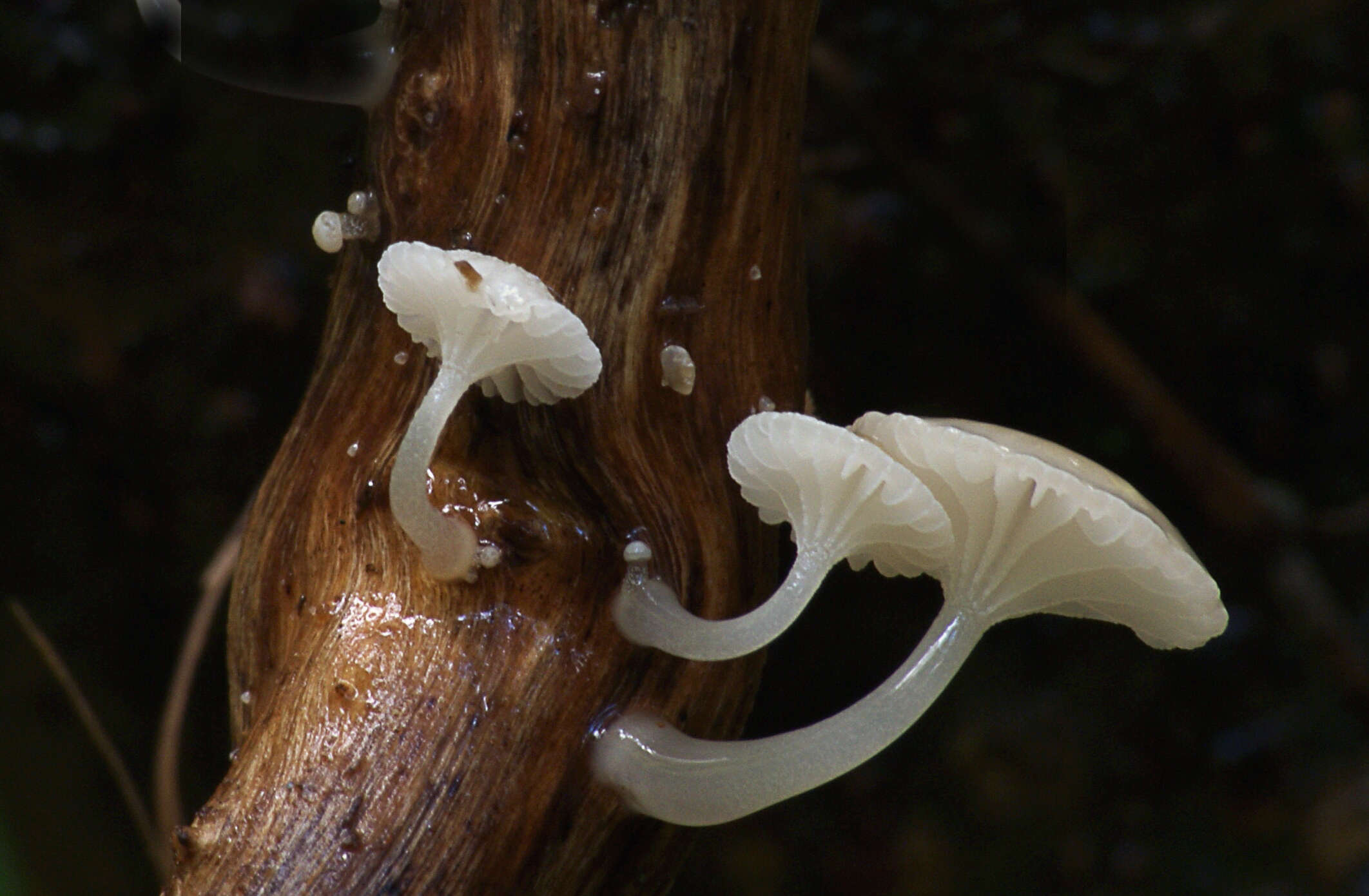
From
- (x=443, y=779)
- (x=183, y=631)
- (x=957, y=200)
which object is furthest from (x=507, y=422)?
(x=957, y=200)

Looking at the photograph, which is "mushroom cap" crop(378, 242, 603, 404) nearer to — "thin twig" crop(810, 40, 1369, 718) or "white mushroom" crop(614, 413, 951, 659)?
"white mushroom" crop(614, 413, 951, 659)

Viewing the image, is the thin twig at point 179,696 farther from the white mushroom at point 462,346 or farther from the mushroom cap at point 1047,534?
the mushroom cap at point 1047,534

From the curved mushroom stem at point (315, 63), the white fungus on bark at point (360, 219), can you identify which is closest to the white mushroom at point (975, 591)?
the white fungus on bark at point (360, 219)

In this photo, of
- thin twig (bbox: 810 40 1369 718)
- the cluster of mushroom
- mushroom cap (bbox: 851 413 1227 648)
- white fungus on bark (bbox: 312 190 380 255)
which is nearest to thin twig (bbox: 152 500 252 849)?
white fungus on bark (bbox: 312 190 380 255)

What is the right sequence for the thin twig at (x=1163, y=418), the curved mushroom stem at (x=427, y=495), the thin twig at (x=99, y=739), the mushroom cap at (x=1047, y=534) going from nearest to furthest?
the mushroom cap at (x=1047, y=534)
the curved mushroom stem at (x=427, y=495)
the thin twig at (x=99, y=739)
the thin twig at (x=1163, y=418)

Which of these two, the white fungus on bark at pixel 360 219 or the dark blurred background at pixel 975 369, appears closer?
the white fungus on bark at pixel 360 219

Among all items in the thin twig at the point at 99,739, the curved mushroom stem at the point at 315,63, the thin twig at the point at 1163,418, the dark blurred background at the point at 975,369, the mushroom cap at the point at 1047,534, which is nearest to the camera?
the mushroom cap at the point at 1047,534
